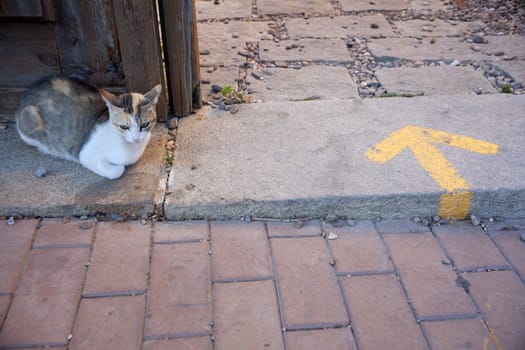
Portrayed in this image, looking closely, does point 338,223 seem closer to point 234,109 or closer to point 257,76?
point 234,109

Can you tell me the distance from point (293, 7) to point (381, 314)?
13.1ft

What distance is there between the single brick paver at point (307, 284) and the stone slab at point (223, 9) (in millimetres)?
3341

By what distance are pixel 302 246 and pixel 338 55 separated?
2.34 metres

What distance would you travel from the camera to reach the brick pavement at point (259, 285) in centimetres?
212

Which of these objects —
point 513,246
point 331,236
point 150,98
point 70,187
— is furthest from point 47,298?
point 513,246

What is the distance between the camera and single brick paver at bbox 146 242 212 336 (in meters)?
2.15

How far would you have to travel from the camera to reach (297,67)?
414 centimetres

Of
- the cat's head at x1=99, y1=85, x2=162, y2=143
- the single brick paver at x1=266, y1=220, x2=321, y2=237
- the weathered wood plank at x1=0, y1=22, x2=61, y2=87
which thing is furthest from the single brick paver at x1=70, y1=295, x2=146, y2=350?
the weathered wood plank at x1=0, y1=22, x2=61, y2=87

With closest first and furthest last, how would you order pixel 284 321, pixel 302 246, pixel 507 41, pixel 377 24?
pixel 284 321, pixel 302 246, pixel 507 41, pixel 377 24

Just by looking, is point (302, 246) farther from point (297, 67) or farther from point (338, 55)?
point (338, 55)

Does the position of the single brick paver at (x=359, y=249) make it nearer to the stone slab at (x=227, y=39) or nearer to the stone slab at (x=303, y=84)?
the stone slab at (x=303, y=84)

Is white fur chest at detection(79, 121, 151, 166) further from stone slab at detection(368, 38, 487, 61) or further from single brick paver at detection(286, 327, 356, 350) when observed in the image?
stone slab at detection(368, 38, 487, 61)

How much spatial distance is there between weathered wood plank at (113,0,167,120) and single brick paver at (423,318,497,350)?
214cm

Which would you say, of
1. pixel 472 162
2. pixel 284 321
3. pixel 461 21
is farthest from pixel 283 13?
pixel 284 321
